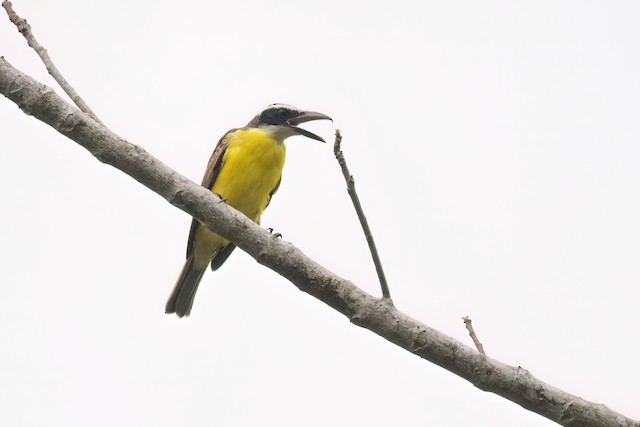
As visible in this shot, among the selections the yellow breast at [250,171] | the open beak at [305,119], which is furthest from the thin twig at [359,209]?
the yellow breast at [250,171]

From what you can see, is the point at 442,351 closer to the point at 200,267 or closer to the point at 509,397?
the point at 509,397

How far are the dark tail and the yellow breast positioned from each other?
0.85m

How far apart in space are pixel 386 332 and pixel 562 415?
2.42 feet

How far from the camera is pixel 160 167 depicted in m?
3.51

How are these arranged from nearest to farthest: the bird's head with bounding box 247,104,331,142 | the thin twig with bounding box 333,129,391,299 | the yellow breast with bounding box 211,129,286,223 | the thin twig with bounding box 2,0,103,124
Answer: the thin twig with bounding box 333,129,391,299 < the thin twig with bounding box 2,0,103,124 < the yellow breast with bounding box 211,129,286,223 < the bird's head with bounding box 247,104,331,142

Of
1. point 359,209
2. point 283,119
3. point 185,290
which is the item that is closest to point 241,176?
point 283,119

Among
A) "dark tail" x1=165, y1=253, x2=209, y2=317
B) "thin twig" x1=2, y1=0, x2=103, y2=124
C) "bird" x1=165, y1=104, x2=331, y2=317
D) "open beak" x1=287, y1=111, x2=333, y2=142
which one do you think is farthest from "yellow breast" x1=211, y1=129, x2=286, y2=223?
"thin twig" x1=2, y1=0, x2=103, y2=124

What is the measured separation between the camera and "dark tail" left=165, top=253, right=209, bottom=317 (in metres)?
7.79

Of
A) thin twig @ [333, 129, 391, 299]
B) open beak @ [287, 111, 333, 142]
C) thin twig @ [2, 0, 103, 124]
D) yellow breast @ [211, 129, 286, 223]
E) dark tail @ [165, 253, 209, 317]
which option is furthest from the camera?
dark tail @ [165, 253, 209, 317]

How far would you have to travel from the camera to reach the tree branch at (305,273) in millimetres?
3195

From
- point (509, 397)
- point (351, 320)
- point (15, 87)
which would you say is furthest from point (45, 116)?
point (509, 397)

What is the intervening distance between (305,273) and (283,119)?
14.2 feet

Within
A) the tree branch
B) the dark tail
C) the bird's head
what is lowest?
the dark tail

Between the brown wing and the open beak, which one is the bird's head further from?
the brown wing
